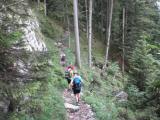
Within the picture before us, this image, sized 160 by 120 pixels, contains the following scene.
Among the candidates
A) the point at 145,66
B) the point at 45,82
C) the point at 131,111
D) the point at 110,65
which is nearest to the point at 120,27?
the point at 110,65

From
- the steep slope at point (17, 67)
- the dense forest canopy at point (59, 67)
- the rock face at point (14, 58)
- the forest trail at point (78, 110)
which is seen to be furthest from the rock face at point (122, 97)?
the rock face at point (14, 58)

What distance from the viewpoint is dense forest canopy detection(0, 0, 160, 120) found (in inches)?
229

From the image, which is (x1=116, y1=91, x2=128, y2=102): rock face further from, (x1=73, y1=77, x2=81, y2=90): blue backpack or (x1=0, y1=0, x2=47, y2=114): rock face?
(x1=0, y1=0, x2=47, y2=114): rock face

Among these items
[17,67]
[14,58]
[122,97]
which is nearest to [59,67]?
[122,97]

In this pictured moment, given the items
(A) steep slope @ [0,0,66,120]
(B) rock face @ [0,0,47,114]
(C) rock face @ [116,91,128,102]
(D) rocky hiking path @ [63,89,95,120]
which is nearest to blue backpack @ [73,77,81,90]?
(D) rocky hiking path @ [63,89,95,120]

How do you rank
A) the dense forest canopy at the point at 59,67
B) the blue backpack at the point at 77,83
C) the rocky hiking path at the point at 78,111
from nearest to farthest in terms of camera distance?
the dense forest canopy at the point at 59,67, the rocky hiking path at the point at 78,111, the blue backpack at the point at 77,83

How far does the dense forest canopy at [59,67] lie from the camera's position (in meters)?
5.83

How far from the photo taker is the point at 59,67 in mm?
17672

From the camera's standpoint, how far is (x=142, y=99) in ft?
35.1

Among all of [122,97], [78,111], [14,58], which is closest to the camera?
[14,58]

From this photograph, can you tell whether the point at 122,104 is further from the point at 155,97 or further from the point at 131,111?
the point at 155,97

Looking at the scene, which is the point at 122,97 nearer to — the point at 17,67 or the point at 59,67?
the point at 59,67

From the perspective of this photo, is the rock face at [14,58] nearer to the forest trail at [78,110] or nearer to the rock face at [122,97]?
the forest trail at [78,110]

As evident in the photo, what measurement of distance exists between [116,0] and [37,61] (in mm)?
26614
